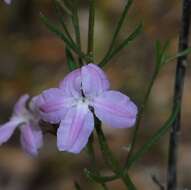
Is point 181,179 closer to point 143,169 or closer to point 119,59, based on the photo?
point 143,169

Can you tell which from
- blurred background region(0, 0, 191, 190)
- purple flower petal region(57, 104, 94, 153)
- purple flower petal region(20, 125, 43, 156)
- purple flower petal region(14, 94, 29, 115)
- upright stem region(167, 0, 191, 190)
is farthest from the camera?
blurred background region(0, 0, 191, 190)

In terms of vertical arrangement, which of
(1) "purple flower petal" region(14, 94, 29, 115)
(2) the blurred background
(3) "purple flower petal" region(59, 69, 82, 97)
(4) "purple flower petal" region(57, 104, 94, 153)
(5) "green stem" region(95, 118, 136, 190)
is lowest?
(2) the blurred background

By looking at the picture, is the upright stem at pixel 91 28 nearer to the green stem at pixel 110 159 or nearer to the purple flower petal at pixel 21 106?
the green stem at pixel 110 159

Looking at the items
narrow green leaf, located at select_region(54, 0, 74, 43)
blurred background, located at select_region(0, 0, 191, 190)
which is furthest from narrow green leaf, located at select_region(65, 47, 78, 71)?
blurred background, located at select_region(0, 0, 191, 190)

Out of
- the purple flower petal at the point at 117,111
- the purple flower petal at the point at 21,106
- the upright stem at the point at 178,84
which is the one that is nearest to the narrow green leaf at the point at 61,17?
the purple flower petal at the point at 117,111

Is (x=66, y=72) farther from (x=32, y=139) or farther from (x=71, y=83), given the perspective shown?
(x=71, y=83)

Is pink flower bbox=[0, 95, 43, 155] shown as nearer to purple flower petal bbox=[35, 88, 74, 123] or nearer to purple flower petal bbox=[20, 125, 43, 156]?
purple flower petal bbox=[20, 125, 43, 156]

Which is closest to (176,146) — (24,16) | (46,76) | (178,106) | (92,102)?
(178,106)
